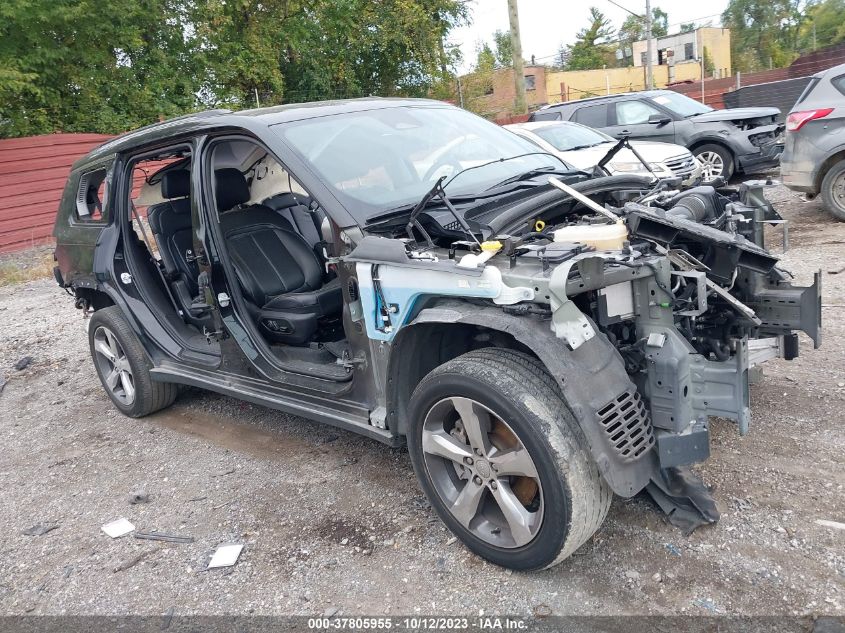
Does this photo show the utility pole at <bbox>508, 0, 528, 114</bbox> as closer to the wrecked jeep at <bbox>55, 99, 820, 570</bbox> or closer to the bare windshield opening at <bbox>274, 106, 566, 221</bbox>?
the wrecked jeep at <bbox>55, 99, 820, 570</bbox>

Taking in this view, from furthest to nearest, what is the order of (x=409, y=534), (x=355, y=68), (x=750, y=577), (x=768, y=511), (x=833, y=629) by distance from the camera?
(x=355, y=68) → (x=409, y=534) → (x=768, y=511) → (x=750, y=577) → (x=833, y=629)

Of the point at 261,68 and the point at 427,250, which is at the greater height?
the point at 261,68

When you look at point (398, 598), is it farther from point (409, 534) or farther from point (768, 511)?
point (768, 511)

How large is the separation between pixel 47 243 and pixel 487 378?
1376 centimetres

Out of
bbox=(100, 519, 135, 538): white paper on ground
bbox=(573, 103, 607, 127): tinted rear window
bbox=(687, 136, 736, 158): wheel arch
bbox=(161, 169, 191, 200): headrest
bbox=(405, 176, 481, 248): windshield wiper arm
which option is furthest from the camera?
bbox=(573, 103, 607, 127): tinted rear window

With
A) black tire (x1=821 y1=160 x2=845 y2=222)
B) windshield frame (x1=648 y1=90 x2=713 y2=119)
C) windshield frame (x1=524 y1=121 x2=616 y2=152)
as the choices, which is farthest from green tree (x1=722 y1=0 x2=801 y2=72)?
black tire (x1=821 y1=160 x2=845 y2=222)

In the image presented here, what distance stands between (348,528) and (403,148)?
199 cm

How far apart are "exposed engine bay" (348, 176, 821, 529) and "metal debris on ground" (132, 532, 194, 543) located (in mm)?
1408

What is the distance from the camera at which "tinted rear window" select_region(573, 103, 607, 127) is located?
12.4 meters

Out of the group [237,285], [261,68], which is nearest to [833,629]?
[237,285]

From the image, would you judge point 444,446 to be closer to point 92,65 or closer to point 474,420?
point 474,420

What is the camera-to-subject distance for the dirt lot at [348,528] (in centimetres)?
266

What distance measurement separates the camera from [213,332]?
4145 millimetres

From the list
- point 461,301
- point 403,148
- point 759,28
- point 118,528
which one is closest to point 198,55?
point 403,148
